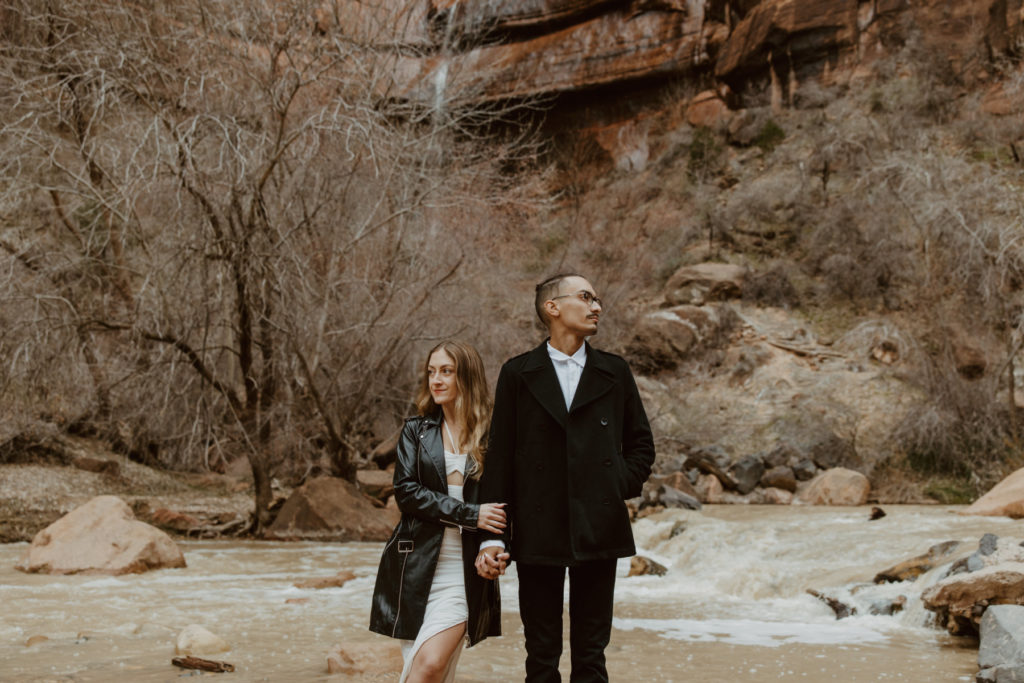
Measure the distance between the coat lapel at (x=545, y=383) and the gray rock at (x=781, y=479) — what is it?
13.1 meters

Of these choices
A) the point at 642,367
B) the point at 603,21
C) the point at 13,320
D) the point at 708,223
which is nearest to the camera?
the point at 13,320

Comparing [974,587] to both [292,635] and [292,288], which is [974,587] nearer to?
[292,635]

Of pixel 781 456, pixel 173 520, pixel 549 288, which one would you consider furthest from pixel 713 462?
pixel 549 288

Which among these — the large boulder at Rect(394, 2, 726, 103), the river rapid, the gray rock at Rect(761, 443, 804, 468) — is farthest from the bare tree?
the large boulder at Rect(394, 2, 726, 103)

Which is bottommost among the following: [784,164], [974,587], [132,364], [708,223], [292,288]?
[974,587]

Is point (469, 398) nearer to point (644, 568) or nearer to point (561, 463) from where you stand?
point (561, 463)

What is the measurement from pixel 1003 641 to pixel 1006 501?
6.41 metres

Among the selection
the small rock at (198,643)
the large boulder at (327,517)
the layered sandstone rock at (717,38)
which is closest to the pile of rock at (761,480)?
the large boulder at (327,517)

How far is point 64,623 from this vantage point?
559 cm

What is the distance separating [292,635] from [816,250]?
2129cm

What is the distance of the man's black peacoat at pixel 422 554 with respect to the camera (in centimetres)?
275

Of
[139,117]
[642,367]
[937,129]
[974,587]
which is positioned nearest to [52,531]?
[139,117]

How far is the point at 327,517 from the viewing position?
10.4m

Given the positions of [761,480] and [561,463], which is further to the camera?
[761,480]
